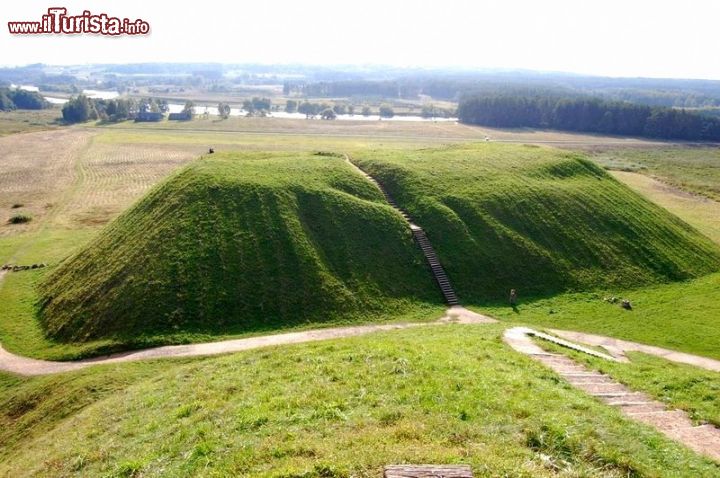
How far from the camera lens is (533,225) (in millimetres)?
48406

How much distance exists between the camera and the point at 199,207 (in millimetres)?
43844

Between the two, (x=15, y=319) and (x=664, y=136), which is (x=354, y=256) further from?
(x=664, y=136)

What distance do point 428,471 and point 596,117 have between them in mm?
189896

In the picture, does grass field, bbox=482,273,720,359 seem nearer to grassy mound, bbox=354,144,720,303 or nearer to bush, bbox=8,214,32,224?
grassy mound, bbox=354,144,720,303

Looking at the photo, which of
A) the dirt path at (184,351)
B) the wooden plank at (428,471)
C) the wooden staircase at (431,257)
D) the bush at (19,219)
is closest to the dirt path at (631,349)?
the wooden staircase at (431,257)

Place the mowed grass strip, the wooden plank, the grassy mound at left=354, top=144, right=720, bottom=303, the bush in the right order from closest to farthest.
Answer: the wooden plank < the mowed grass strip < the grassy mound at left=354, top=144, right=720, bottom=303 < the bush

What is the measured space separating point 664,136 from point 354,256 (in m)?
169

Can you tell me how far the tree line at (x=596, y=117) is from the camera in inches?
6644

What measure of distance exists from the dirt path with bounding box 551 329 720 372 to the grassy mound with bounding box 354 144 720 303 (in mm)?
7073

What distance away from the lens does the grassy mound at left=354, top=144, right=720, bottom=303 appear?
43656 mm

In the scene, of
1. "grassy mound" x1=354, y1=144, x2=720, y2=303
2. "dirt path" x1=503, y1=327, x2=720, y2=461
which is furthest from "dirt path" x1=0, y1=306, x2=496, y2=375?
"grassy mound" x1=354, y1=144, x2=720, y2=303

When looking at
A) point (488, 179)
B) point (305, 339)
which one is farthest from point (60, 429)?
point (488, 179)

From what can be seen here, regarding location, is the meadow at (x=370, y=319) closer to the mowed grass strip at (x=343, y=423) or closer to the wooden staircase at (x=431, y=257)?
the mowed grass strip at (x=343, y=423)

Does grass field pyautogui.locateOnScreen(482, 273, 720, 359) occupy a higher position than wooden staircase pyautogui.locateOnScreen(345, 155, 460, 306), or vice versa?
wooden staircase pyautogui.locateOnScreen(345, 155, 460, 306)
